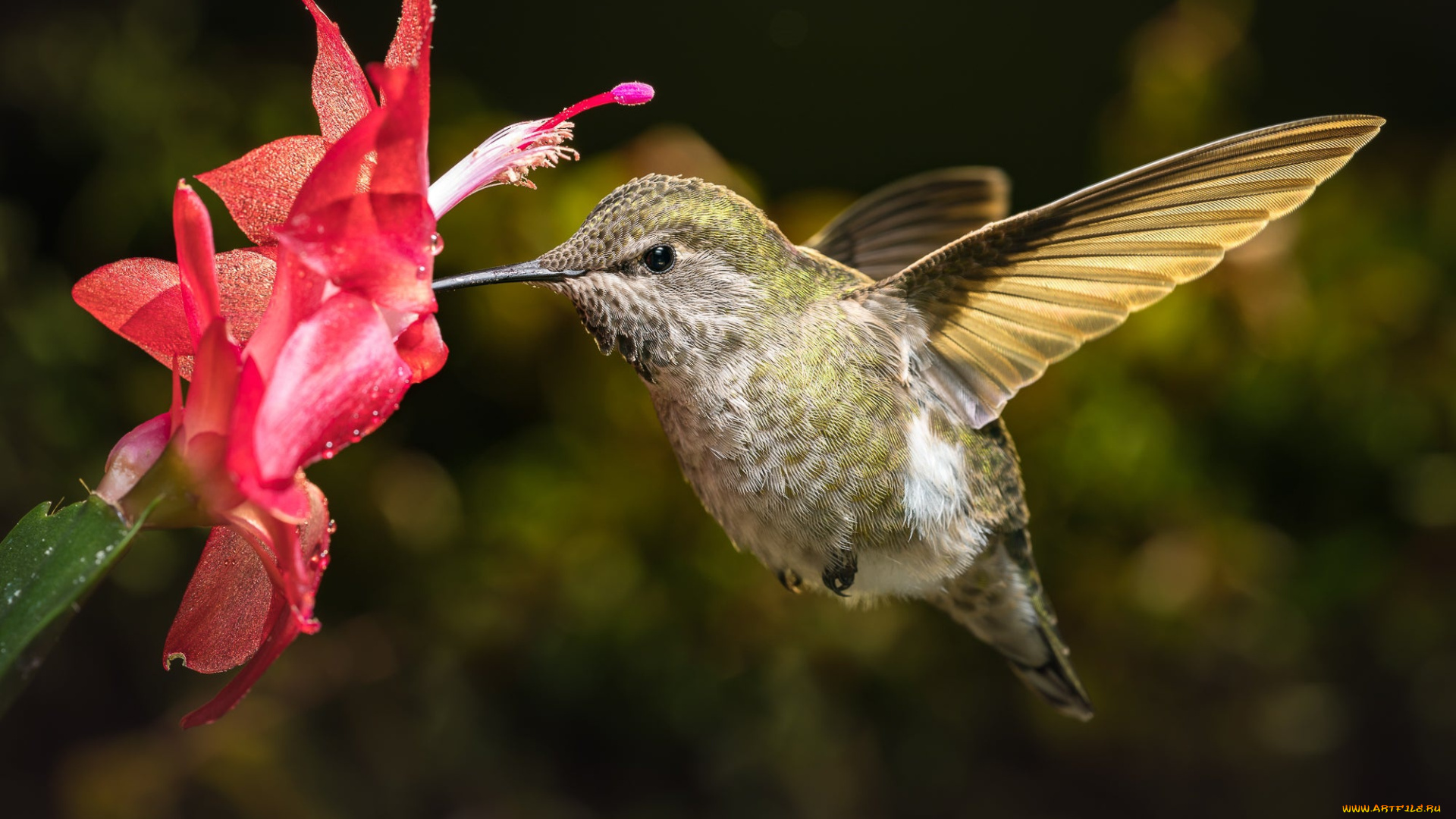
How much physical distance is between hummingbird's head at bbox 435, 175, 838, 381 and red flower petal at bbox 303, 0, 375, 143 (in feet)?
0.28

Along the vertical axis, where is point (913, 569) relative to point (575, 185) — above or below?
above

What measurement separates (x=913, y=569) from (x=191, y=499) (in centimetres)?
50

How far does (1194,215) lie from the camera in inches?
26.5

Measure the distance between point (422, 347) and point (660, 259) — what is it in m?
0.19

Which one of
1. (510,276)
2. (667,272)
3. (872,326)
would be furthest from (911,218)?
(510,276)

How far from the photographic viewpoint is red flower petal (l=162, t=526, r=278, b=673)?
1.54 feet

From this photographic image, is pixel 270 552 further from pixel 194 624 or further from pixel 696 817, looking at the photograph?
pixel 696 817

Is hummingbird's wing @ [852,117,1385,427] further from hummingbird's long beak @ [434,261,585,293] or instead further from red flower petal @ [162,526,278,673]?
red flower petal @ [162,526,278,673]

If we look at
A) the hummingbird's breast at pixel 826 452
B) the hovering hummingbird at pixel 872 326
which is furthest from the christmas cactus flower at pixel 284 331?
the hummingbird's breast at pixel 826 452

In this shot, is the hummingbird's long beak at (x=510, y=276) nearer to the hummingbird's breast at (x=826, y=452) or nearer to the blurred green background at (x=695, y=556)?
the hummingbird's breast at (x=826, y=452)

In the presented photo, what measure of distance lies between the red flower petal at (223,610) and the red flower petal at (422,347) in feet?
0.34

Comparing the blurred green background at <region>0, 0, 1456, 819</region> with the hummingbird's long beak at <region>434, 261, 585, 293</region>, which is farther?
the blurred green background at <region>0, 0, 1456, 819</region>

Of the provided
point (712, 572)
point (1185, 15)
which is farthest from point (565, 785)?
point (1185, 15)

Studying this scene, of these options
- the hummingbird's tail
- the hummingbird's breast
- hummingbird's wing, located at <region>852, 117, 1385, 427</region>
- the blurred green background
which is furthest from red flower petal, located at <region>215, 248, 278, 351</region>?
the blurred green background
